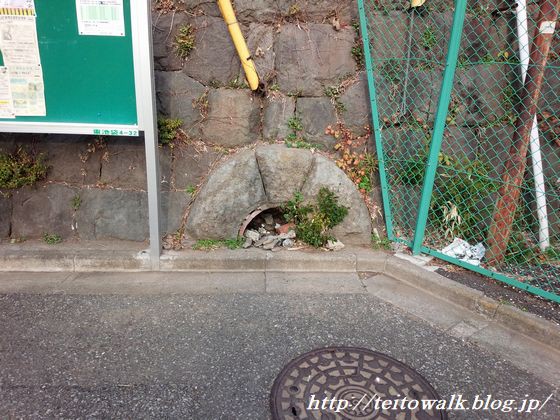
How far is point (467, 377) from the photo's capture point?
2.35 meters

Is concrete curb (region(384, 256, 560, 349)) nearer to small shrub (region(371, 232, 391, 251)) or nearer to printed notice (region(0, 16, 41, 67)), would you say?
small shrub (region(371, 232, 391, 251))

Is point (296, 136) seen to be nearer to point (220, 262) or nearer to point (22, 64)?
point (220, 262)

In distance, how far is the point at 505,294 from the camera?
302 cm

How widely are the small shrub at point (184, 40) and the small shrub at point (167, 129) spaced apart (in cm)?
69

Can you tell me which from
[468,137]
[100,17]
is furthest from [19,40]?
[468,137]

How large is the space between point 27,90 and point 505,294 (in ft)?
Result: 13.3

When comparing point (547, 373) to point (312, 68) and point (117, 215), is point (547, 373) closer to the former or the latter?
point (312, 68)

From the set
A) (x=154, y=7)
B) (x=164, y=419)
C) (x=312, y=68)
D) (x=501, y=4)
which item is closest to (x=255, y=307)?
(x=164, y=419)

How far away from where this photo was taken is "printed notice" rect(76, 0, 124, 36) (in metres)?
2.86

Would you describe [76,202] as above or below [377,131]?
below

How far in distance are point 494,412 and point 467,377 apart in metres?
0.25

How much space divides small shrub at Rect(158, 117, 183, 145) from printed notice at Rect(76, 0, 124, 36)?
990 mm

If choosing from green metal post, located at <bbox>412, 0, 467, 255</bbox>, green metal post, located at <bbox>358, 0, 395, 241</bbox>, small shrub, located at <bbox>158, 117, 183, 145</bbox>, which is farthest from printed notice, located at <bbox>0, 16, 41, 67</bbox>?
green metal post, located at <bbox>412, 0, 467, 255</bbox>

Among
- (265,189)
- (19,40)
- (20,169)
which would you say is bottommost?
(265,189)
